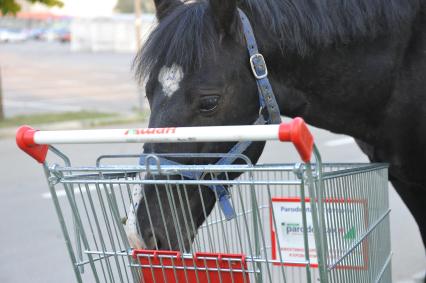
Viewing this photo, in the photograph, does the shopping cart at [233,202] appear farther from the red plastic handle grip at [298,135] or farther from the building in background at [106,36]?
the building in background at [106,36]

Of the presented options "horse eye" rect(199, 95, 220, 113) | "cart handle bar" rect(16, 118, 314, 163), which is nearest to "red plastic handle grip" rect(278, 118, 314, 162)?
"cart handle bar" rect(16, 118, 314, 163)

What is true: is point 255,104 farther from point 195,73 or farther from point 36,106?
point 36,106

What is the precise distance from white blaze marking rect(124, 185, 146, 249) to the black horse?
0.02 m

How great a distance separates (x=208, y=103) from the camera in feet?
8.79

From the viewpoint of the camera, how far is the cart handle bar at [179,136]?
1896 mm

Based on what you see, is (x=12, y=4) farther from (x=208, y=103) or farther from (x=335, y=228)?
(x=335, y=228)

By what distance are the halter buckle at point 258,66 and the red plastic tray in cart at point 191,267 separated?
79cm

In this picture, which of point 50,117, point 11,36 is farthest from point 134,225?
point 11,36

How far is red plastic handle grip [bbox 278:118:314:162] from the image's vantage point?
188cm

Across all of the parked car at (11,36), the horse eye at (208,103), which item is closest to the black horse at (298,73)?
the horse eye at (208,103)

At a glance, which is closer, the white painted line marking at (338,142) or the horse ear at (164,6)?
the horse ear at (164,6)

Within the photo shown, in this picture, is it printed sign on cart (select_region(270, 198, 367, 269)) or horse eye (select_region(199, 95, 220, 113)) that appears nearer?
printed sign on cart (select_region(270, 198, 367, 269))

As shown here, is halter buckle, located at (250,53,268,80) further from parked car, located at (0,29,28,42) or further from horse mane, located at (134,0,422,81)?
parked car, located at (0,29,28,42)

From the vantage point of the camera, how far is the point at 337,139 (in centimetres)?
1211
